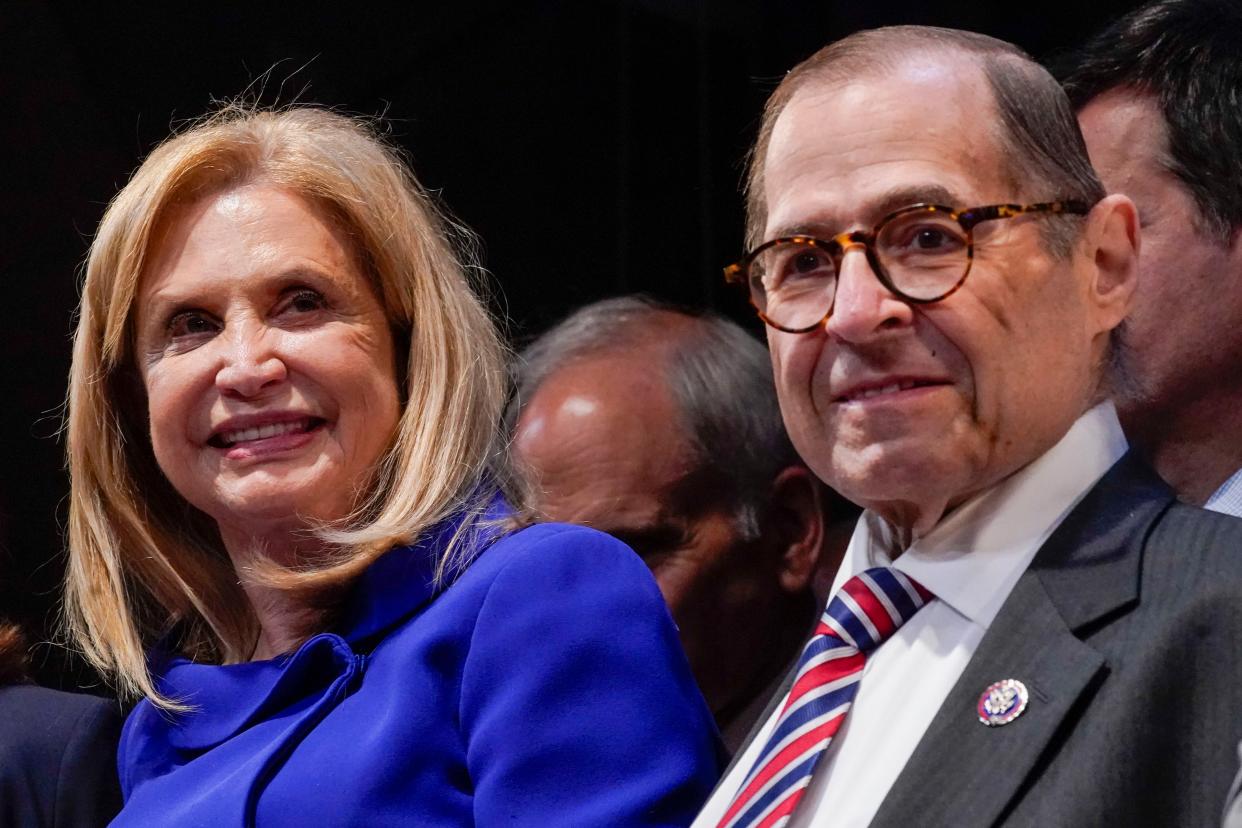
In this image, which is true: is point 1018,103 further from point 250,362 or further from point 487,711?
point 250,362

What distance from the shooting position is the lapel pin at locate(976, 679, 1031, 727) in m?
1.52

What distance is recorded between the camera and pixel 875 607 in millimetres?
1788

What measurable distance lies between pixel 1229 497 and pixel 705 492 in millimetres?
830

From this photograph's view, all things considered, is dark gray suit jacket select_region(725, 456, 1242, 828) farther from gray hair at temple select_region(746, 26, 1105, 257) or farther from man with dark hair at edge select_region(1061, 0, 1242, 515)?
man with dark hair at edge select_region(1061, 0, 1242, 515)

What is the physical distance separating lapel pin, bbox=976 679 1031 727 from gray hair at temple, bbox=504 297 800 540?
1245 mm

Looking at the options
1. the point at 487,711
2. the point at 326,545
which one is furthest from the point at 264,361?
the point at 487,711

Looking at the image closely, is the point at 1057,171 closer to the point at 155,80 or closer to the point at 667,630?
the point at 667,630

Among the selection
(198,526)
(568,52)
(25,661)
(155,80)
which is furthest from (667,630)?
(155,80)

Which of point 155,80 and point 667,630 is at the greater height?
point 155,80

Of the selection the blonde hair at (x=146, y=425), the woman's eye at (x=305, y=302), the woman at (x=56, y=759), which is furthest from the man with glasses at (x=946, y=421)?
the woman at (x=56, y=759)

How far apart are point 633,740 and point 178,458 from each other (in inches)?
30.3

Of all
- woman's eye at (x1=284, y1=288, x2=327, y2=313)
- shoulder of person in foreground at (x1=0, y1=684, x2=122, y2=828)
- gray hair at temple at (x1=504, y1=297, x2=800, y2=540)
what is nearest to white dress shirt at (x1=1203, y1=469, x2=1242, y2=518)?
gray hair at temple at (x1=504, y1=297, x2=800, y2=540)

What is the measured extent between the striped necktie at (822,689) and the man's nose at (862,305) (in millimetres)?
258

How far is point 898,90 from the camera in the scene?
1.81 metres
